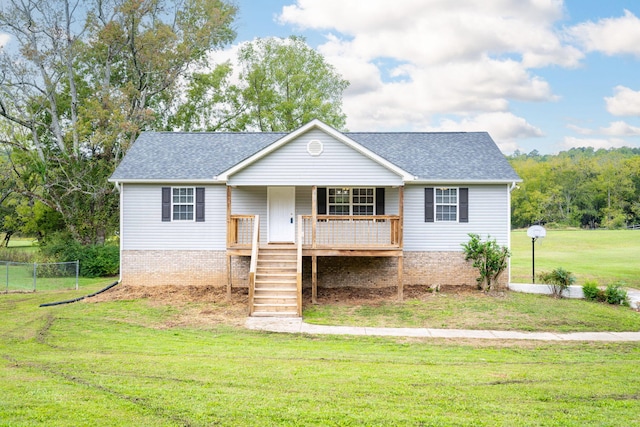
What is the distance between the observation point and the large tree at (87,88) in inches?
1012

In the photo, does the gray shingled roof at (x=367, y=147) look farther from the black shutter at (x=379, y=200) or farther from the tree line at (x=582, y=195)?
the tree line at (x=582, y=195)

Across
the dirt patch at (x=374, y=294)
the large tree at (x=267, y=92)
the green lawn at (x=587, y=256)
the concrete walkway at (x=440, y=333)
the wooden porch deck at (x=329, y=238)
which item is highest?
the large tree at (x=267, y=92)

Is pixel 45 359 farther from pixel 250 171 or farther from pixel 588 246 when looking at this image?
pixel 588 246

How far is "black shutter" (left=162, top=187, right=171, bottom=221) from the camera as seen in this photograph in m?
17.7

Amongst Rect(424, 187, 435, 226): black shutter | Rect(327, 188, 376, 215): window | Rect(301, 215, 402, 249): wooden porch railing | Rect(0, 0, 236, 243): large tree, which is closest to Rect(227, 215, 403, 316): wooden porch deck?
Rect(301, 215, 402, 249): wooden porch railing

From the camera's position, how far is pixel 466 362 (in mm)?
8977

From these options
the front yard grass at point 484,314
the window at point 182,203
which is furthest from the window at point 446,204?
the window at point 182,203

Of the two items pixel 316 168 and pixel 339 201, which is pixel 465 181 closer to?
pixel 339 201

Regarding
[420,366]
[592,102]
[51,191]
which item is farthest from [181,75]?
[592,102]

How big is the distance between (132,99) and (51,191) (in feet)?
22.3

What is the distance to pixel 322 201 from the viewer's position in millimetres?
17438

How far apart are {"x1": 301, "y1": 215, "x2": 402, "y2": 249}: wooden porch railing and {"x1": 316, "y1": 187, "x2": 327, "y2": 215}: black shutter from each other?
727mm

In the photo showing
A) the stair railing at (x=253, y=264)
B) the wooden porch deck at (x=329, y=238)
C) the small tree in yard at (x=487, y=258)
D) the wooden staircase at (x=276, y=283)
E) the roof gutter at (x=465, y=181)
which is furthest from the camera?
the roof gutter at (x=465, y=181)

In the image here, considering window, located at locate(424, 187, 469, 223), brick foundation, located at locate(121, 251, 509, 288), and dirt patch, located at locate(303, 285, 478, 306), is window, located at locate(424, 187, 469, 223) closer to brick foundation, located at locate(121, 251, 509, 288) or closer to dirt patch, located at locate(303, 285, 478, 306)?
brick foundation, located at locate(121, 251, 509, 288)
